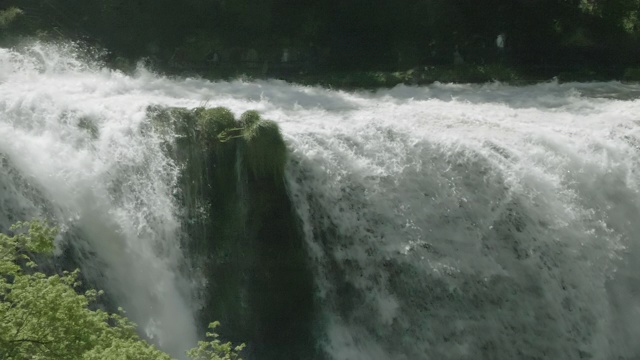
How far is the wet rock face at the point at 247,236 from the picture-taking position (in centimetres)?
1672

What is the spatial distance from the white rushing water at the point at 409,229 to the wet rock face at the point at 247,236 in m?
0.31

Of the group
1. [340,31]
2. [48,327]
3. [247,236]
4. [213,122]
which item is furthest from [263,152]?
[340,31]

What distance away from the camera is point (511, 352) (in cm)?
1697

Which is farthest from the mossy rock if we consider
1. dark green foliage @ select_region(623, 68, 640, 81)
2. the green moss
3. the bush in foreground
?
dark green foliage @ select_region(623, 68, 640, 81)

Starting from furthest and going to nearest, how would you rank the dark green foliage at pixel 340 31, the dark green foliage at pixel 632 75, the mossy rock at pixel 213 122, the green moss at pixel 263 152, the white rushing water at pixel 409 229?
the dark green foliage at pixel 340 31, the dark green foliage at pixel 632 75, the mossy rock at pixel 213 122, the green moss at pixel 263 152, the white rushing water at pixel 409 229

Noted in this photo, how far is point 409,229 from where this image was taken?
55.6 feet

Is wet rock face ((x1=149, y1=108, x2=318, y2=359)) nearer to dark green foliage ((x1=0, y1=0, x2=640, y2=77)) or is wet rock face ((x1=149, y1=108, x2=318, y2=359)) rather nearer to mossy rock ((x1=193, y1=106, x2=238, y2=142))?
mossy rock ((x1=193, y1=106, x2=238, y2=142))

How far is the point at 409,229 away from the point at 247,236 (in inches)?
123

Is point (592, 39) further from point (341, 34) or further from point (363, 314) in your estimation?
point (363, 314)

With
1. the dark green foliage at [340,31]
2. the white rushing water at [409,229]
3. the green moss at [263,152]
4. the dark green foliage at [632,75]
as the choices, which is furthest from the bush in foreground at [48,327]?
the dark green foliage at [632,75]

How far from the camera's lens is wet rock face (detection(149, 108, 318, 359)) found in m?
16.7

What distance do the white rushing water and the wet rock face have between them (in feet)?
1.03

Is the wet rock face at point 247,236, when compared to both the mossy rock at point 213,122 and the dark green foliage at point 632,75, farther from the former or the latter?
the dark green foliage at point 632,75

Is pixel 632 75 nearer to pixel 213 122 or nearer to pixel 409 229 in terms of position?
pixel 409 229
